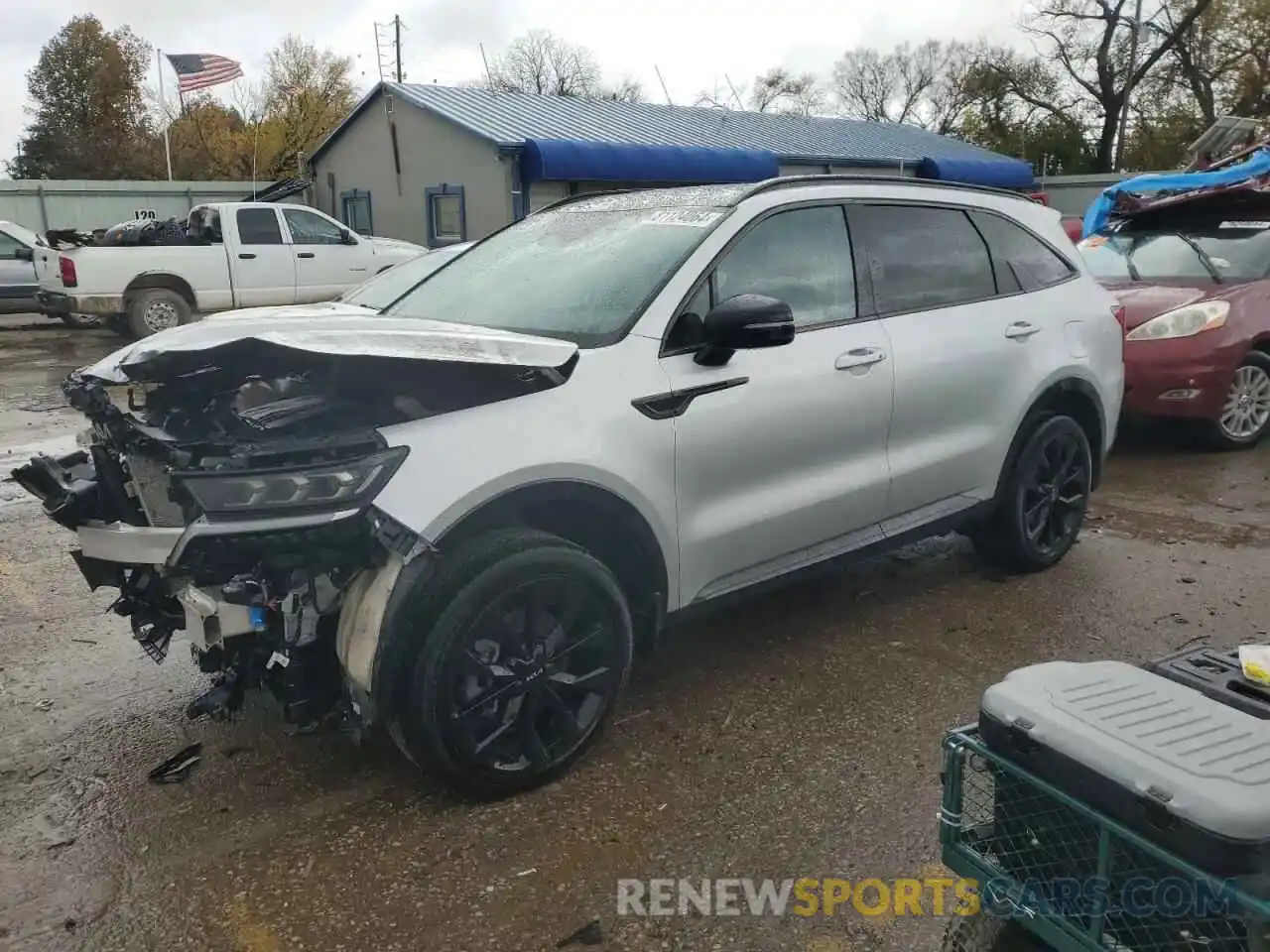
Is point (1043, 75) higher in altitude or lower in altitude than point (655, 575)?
higher

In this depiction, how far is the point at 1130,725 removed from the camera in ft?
6.54

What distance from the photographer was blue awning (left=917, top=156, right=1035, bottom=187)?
22953 mm

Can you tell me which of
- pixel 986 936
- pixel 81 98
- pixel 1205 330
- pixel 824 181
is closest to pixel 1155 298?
pixel 1205 330

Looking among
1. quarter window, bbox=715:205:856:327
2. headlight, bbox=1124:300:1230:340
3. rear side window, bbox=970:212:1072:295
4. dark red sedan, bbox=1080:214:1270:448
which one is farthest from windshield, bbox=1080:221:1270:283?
quarter window, bbox=715:205:856:327

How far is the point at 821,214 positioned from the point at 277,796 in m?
2.82

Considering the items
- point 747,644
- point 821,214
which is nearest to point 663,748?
point 747,644

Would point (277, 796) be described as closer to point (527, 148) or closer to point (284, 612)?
point (284, 612)

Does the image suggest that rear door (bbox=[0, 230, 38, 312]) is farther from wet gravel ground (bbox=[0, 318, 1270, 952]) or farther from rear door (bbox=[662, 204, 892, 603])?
rear door (bbox=[662, 204, 892, 603])

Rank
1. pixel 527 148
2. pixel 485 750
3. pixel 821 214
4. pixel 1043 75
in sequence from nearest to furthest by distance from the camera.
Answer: pixel 485 750 < pixel 821 214 < pixel 527 148 < pixel 1043 75

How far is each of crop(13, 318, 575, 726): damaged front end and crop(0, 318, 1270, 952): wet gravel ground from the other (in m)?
0.41

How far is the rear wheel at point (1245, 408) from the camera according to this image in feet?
24.1

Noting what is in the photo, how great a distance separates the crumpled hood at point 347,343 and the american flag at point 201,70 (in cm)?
Answer: 2539

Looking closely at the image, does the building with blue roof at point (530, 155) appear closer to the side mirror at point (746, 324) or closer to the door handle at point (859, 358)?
the door handle at point (859, 358)

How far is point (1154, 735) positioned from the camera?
1.96 m
